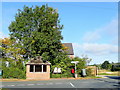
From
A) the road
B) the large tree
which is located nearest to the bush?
the large tree

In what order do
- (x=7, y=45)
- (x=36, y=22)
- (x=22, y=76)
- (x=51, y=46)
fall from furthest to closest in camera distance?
(x=7, y=45), (x=36, y=22), (x=51, y=46), (x=22, y=76)

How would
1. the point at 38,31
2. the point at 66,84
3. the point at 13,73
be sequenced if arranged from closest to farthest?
the point at 66,84 → the point at 13,73 → the point at 38,31

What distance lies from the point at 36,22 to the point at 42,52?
538cm

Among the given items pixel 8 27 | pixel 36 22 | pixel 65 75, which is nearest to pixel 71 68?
pixel 65 75

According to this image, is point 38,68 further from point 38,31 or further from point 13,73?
point 38,31

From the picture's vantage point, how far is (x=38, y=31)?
30.6 metres

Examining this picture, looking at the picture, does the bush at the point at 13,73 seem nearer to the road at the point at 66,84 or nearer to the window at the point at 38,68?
the window at the point at 38,68

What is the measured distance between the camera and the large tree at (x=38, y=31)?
94.4 feet

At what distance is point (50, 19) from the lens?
99.3 ft

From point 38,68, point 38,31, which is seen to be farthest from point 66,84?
point 38,31

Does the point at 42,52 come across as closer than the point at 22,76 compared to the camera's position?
No

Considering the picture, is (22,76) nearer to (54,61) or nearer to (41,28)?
(54,61)

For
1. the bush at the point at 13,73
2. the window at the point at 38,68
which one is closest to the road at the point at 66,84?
the bush at the point at 13,73

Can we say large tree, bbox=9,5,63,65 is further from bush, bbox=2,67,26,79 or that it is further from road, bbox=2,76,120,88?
road, bbox=2,76,120,88
